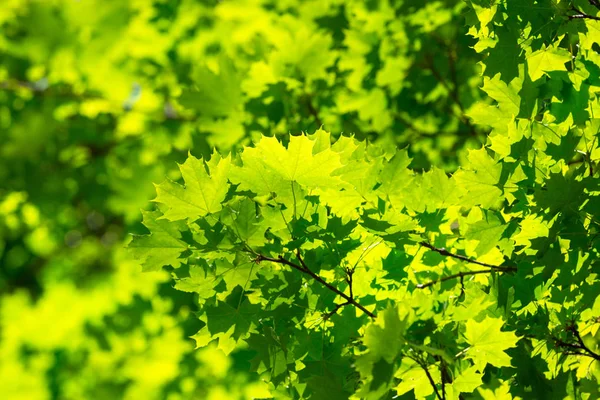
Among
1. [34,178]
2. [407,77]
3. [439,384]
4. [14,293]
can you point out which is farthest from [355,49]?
[14,293]

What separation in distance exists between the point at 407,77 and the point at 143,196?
6.77ft

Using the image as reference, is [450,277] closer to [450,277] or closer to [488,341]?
[450,277]

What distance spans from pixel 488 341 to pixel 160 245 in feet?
2.29

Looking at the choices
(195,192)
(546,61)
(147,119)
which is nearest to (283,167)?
(195,192)

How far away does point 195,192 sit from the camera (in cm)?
130

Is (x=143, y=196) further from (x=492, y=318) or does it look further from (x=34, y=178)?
(x=492, y=318)

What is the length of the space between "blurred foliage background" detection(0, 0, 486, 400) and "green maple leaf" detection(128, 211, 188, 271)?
0.97 m

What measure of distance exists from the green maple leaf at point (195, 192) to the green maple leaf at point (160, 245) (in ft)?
0.17

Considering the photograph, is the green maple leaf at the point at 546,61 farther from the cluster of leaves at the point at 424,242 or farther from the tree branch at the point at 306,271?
the tree branch at the point at 306,271

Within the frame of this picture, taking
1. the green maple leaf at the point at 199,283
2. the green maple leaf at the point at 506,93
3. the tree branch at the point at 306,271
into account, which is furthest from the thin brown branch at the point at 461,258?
the green maple leaf at the point at 199,283

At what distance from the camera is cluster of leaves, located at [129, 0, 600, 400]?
4.27ft

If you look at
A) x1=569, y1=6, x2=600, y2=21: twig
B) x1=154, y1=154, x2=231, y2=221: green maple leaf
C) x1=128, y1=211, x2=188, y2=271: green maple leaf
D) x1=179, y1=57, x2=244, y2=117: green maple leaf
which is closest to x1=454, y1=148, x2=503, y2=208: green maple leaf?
x1=569, y1=6, x2=600, y2=21: twig

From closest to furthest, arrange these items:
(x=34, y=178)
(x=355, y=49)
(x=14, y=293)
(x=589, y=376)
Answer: (x=589, y=376) < (x=355, y=49) < (x=34, y=178) < (x=14, y=293)

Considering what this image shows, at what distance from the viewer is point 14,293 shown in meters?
7.21
